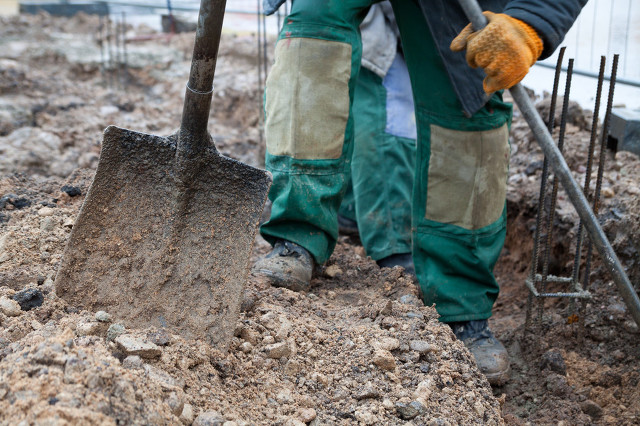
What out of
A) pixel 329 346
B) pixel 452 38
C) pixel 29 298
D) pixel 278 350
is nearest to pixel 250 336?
pixel 278 350

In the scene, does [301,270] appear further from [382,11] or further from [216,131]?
[216,131]

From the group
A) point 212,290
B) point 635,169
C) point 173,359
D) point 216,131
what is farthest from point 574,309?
point 216,131

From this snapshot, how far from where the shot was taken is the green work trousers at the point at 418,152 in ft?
7.16

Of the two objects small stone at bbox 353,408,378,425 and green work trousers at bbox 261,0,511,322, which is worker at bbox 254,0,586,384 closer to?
green work trousers at bbox 261,0,511,322

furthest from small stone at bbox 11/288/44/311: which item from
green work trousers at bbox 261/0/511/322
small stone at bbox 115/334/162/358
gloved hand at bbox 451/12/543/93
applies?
gloved hand at bbox 451/12/543/93

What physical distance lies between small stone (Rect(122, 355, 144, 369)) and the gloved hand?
1211 mm

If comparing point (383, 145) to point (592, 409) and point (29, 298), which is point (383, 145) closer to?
point (592, 409)

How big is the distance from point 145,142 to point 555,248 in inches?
82.2

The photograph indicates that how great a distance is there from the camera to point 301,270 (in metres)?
2.23

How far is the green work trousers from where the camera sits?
2184 mm

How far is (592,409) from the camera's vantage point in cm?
214

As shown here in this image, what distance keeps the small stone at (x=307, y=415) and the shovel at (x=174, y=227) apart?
1.00 feet

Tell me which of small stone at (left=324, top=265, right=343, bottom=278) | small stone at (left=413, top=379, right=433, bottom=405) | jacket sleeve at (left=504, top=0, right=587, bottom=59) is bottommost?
small stone at (left=324, top=265, right=343, bottom=278)

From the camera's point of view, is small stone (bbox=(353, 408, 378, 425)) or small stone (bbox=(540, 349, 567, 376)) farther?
small stone (bbox=(540, 349, 567, 376))
